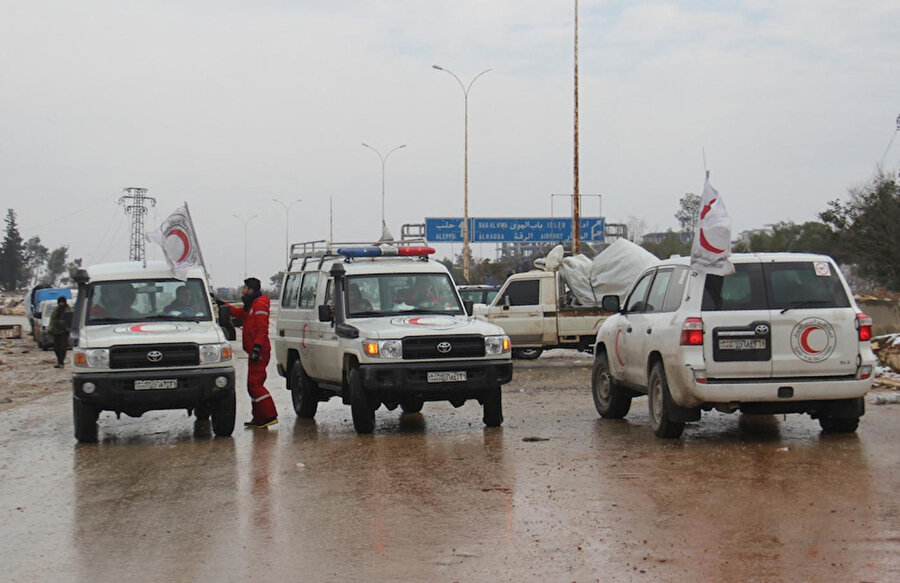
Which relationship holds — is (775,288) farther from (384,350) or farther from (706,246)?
(384,350)

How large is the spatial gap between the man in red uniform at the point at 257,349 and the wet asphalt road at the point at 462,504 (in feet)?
1.23

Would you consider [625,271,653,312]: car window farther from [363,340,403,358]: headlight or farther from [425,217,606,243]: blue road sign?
[425,217,606,243]: blue road sign

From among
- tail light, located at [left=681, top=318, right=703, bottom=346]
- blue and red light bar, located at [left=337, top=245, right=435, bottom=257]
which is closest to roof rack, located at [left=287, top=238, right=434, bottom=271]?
blue and red light bar, located at [left=337, top=245, right=435, bottom=257]

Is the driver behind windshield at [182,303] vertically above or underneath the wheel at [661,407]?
above

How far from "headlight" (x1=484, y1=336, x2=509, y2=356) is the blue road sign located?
44.8m

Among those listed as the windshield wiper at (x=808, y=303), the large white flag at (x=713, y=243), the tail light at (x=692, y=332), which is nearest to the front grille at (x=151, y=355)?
the tail light at (x=692, y=332)

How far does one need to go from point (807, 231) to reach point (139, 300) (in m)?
54.8

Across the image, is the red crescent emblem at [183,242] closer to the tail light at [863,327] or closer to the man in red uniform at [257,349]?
the man in red uniform at [257,349]

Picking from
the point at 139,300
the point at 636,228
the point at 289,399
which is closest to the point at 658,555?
the point at 139,300

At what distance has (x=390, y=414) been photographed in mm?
15453

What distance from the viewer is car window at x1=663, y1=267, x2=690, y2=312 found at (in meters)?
11.7

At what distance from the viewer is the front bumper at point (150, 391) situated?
1241 centimetres

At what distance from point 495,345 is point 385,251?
2.63 meters

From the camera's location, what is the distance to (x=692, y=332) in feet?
36.3
